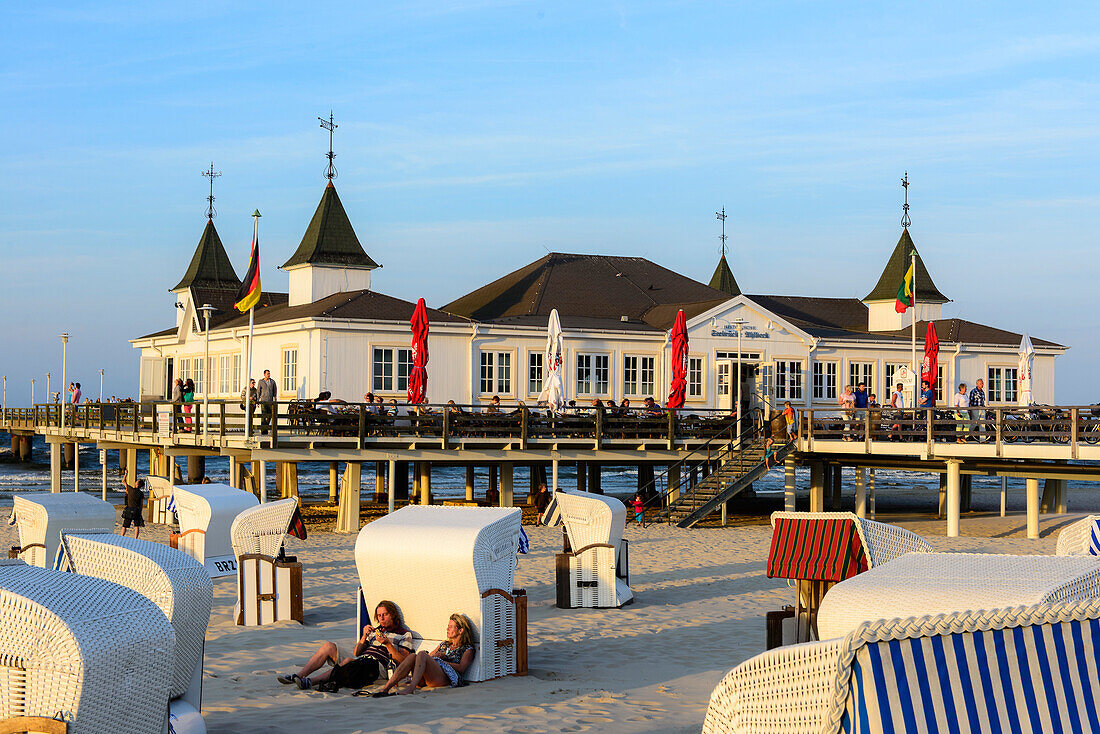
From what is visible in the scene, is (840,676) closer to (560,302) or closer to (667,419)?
(667,419)

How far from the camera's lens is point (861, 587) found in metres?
6.21

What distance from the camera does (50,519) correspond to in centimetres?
1423

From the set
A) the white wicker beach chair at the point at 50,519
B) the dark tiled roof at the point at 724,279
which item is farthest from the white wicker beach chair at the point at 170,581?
the dark tiled roof at the point at 724,279

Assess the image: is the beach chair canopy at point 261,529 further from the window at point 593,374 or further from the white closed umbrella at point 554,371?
the window at point 593,374

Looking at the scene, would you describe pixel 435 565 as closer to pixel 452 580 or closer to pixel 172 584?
pixel 452 580

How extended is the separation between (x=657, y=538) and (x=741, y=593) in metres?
6.59

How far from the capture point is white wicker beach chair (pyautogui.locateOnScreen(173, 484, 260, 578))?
1492 centimetres

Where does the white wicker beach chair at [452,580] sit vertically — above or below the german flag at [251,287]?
below

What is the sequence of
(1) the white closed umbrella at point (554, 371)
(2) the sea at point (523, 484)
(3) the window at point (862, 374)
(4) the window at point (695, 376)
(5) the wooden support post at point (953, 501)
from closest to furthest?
(5) the wooden support post at point (953, 501) < (1) the white closed umbrella at point (554, 371) < (4) the window at point (695, 376) < (3) the window at point (862, 374) < (2) the sea at point (523, 484)

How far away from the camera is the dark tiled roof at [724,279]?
4850 centimetres

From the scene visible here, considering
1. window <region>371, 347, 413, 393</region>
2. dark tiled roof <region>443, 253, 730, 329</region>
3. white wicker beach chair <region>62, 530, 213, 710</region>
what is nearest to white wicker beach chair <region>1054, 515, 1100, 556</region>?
white wicker beach chair <region>62, 530, 213, 710</region>

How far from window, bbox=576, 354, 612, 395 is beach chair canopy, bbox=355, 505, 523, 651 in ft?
61.8

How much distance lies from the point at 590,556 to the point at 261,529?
12.6ft

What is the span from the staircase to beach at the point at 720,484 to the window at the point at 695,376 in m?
3.89
